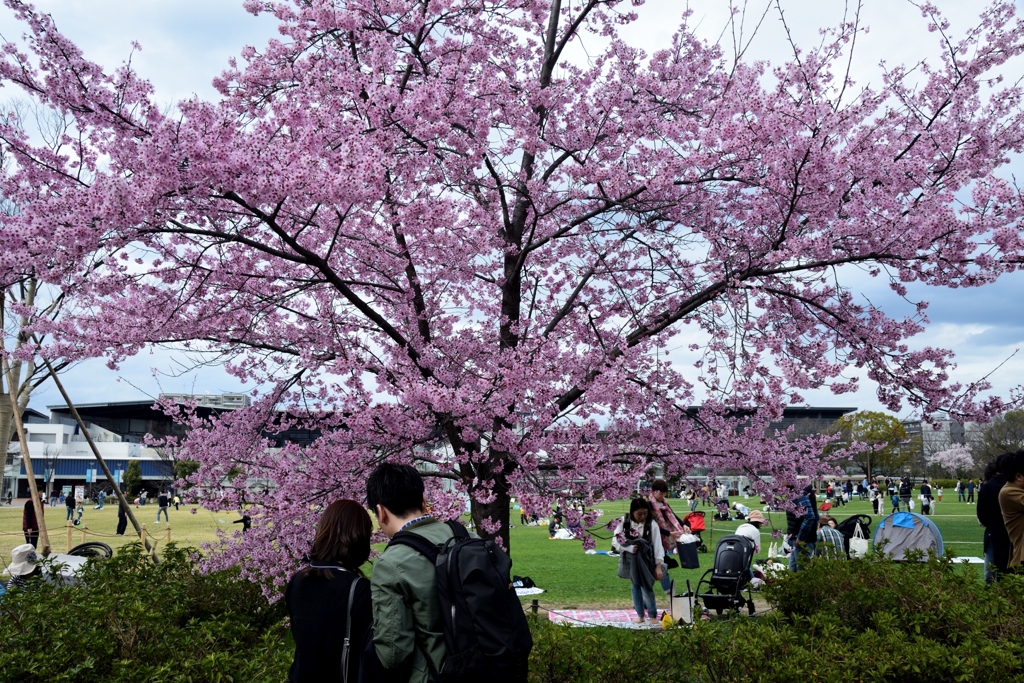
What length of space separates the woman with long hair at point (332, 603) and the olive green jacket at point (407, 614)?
248mm

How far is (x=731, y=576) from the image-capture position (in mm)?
9727

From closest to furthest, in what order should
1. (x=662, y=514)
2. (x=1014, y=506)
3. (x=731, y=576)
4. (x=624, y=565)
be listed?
(x=1014, y=506) < (x=624, y=565) < (x=662, y=514) < (x=731, y=576)

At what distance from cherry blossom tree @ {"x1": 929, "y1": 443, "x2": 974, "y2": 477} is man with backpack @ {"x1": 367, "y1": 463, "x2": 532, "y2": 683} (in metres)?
67.2

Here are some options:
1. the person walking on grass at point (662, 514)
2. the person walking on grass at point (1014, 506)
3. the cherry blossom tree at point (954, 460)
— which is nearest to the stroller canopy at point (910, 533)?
the person walking on grass at point (662, 514)

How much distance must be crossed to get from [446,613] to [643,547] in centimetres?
665

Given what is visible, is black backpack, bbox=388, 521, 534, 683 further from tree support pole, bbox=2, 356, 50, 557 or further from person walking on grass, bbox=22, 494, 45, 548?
person walking on grass, bbox=22, 494, 45, 548

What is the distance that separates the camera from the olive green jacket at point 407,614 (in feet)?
8.87

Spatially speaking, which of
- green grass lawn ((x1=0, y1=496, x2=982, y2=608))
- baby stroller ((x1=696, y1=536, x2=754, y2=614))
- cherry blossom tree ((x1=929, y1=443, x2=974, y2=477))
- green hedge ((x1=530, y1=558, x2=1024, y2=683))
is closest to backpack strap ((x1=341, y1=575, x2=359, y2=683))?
green hedge ((x1=530, y1=558, x2=1024, y2=683))

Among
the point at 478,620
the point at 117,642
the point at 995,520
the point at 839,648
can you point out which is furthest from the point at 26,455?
the point at 995,520

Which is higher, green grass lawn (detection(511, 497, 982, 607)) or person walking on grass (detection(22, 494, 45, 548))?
person walking on grass (detection(22, 494, 45, 548))

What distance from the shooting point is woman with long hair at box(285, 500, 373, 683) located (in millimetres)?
2965

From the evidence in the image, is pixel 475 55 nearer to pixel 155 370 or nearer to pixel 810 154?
pixel 810 154

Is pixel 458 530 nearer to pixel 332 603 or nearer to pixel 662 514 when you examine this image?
pixel 332 603

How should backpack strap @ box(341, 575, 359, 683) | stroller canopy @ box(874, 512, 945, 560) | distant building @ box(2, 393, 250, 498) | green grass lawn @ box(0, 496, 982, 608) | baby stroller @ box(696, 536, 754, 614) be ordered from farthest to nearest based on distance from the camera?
distant building @ box(2, 393, 250, 498), green grass lawn @ box(0, 496, 982, 608), stroller canopy @ box(874, 512, 945, 560), baby stroller @ box(696, 536, 754, 614), backpack strap @ box(341, 575, 359, 683)
